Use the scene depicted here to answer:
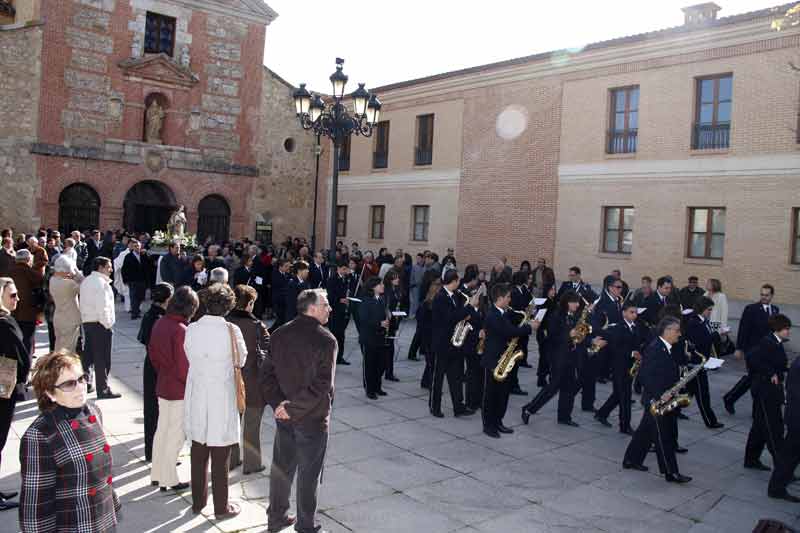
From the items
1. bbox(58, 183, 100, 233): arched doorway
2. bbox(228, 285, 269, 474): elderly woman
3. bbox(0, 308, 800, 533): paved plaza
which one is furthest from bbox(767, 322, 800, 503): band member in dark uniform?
bbox(58, 183, 100, 233): arched doorway

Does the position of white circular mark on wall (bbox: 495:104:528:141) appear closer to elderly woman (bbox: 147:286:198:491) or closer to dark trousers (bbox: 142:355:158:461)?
dark trousers (bbox: 142:355:158:461)

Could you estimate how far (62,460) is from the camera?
3.35 meters

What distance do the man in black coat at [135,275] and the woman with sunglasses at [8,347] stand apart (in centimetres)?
989

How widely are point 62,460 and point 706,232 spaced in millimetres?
17675

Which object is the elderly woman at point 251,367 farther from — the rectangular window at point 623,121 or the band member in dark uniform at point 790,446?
the rectangular window at point 623,121

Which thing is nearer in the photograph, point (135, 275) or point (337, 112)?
point (337, 112)

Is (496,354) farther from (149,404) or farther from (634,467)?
(149,404)

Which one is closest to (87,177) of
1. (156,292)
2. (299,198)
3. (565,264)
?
(299,198)

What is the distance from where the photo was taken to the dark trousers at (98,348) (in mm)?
8570

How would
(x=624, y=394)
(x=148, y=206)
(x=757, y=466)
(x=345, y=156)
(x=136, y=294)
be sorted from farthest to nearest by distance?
1. (x=345, y=156)
2. (x=148, y=206)
3. (x=136, y=294)
4. (x=624, y=394)
5. (x=757, y=466)

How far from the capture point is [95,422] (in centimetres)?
355

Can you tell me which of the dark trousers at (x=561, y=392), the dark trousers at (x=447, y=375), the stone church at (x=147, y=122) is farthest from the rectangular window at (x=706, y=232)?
the stone church at (x=147, y=122)

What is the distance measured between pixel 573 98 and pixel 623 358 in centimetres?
1396

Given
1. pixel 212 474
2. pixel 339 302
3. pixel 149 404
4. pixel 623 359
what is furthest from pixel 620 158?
pixel 212 474
